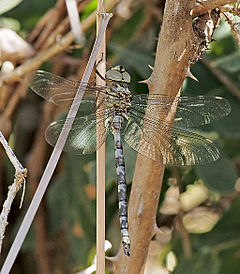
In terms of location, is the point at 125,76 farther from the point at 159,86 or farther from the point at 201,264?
the point at 201,264

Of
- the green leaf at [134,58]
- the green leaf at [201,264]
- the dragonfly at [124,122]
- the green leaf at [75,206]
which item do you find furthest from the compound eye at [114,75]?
the green leaf at [201,264]

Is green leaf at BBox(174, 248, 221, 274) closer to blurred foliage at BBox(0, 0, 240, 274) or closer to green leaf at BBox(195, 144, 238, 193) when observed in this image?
blurred foliage at BBox(0, 0, 240, 274)

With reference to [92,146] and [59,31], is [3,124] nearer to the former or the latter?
[59,31]

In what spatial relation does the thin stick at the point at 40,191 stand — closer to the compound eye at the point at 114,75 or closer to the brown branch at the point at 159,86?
the brown branch at the point at 159,86

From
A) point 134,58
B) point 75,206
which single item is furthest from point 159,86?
point 75,206

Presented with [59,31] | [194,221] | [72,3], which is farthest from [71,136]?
[194,221]

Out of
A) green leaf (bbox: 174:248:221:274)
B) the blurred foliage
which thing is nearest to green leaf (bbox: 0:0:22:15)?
the blurred foliage
